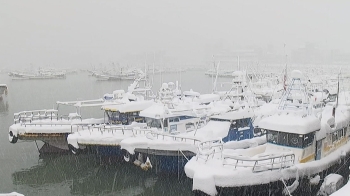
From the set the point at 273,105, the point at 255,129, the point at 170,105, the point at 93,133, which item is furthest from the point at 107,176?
the point at 273,105

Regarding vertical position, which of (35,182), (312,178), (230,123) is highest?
(230,123)

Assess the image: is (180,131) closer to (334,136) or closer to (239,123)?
(239,123)

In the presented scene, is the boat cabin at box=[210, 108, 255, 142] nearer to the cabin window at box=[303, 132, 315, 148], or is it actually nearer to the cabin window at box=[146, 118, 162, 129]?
the cabin window at box=[146, 118, 162, 129]

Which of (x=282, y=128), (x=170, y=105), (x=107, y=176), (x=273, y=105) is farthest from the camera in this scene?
(x=273, y=105)

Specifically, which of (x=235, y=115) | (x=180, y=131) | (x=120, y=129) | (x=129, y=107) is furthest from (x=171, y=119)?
(x=129, y=107)

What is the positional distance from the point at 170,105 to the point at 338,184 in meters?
13.1

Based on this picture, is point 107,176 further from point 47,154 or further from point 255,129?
point 255,129

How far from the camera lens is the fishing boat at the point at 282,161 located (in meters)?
16.5

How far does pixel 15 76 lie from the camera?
540 ft

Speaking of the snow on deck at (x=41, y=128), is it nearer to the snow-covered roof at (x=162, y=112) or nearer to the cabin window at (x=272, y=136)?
the snow-covered roof at (x=162, y=112)

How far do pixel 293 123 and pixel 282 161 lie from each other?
2040 mm

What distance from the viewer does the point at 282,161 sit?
17375mm

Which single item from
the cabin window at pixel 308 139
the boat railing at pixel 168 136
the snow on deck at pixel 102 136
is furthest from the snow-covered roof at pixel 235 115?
the cabin window at pixel 308 139

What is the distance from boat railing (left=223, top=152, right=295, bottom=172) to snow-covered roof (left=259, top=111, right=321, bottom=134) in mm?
1203
